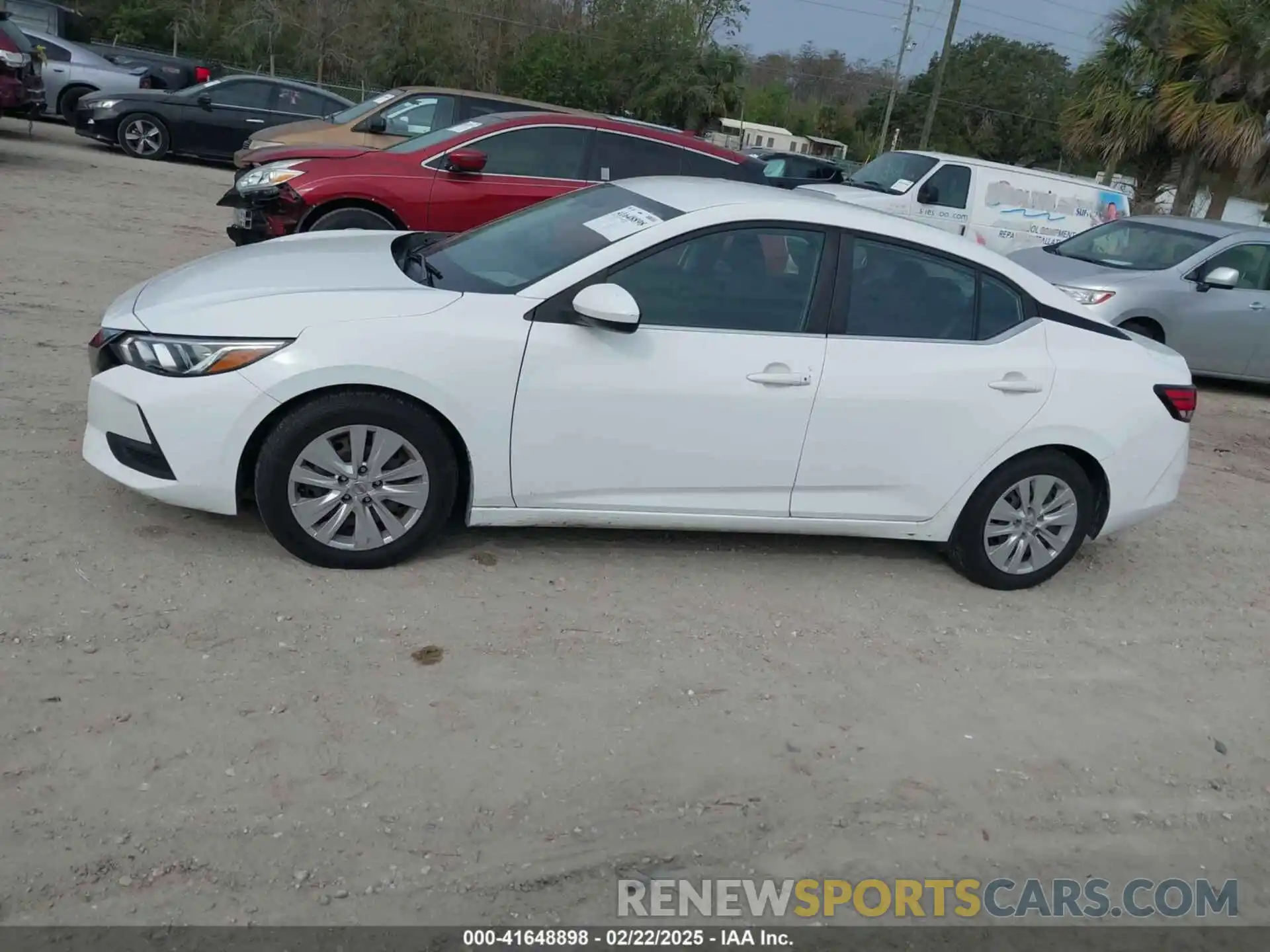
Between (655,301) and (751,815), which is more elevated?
A: (655,301)

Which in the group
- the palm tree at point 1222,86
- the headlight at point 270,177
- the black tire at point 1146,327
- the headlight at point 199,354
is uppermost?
the palm tree at point 1222,86

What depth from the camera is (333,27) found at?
36.9 meters

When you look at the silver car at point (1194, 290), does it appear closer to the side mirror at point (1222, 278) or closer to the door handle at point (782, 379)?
the side mirror at point (1222, 278)

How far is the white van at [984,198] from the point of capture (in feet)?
46.0

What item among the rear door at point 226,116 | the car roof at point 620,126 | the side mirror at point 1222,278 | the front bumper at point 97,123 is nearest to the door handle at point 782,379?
the car roof at point 620,126

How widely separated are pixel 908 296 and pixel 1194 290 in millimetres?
6742

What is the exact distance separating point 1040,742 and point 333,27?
37676 mm

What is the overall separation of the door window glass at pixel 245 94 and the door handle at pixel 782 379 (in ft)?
48.4

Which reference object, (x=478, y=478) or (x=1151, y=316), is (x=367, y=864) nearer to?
(x=478, y=478)

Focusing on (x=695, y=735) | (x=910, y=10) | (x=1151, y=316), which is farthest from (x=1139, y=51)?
(x=910, y=10)

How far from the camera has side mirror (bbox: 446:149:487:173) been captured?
371 inches
